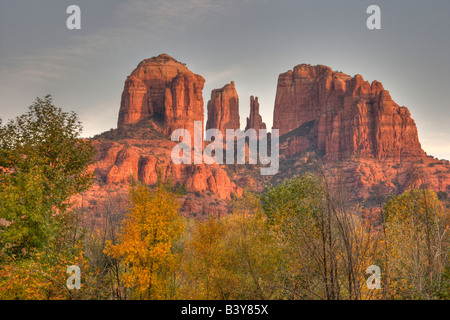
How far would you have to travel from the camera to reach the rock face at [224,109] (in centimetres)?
17038

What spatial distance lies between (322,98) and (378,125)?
3727cm

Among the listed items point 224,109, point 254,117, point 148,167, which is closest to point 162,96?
point 224,109

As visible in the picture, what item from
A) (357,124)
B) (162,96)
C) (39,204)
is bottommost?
(39,204)

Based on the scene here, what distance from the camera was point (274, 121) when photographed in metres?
170

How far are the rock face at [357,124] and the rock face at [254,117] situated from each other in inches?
1246

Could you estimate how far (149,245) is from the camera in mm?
15055

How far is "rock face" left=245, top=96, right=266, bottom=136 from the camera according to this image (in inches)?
6939

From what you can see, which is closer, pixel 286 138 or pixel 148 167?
pixel 148 167

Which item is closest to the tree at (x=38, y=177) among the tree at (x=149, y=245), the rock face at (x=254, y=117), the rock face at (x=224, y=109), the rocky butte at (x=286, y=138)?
the tree at (x=149, y=245)

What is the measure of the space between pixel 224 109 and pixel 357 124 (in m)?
75.6

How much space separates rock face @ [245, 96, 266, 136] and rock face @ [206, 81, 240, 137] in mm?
7619

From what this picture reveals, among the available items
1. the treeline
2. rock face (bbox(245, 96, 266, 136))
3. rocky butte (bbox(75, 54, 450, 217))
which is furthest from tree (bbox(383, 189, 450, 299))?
rock face (bbox(245, 96, 266, 136))

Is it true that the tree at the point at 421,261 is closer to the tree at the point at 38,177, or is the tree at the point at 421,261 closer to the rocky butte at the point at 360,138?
the tree at the point at 38,177

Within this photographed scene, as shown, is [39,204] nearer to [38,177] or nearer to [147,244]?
[38,177]
